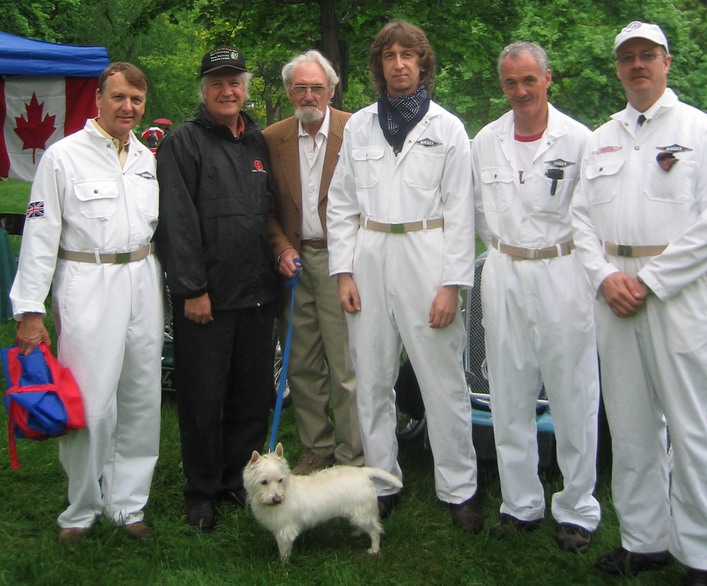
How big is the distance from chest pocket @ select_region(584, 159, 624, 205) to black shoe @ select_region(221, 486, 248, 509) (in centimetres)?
246

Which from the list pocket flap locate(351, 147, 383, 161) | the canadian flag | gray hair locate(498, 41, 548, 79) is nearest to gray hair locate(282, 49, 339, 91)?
pocket flap locate(351, 147, 383, 161)

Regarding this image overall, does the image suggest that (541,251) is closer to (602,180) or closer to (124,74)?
(602,180)

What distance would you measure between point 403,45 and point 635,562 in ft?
8.81

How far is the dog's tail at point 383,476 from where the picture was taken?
4.12 metres

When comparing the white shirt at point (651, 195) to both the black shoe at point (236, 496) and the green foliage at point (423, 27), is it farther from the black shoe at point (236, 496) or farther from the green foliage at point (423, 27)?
the green foliage at point (423, 27)

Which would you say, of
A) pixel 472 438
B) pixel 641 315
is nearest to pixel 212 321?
pixel 472 438

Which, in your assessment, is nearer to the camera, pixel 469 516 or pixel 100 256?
pixel 100 256

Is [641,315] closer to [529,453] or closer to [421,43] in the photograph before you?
[529,453]

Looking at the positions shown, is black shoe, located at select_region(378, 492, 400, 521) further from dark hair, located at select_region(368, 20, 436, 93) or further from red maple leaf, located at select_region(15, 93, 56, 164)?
red maple leaf, located at select_region(15, 93, 56, 164)

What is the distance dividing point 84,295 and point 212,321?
67 centimetres

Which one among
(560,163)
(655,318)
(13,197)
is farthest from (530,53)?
(13,197)

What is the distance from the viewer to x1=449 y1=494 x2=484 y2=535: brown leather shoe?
13.8 feet

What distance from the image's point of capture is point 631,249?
3.45 metres

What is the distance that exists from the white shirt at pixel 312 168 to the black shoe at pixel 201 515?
63.2 inches
